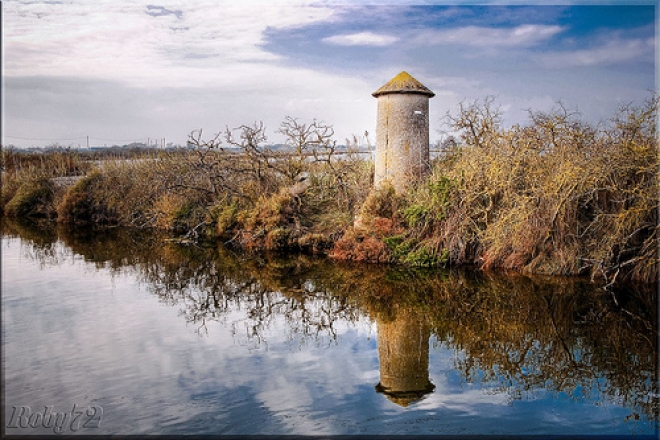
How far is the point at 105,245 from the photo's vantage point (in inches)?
806

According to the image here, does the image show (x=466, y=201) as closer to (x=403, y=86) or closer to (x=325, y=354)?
(x=403, y=86)

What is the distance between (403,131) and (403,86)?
1290 mm

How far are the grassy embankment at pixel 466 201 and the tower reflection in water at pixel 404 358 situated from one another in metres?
4.60

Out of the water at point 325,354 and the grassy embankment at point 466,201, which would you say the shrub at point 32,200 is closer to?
the grassy embankment at point 466,201

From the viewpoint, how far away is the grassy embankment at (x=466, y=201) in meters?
13.5

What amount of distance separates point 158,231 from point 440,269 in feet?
42.8

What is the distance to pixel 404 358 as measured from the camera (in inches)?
356

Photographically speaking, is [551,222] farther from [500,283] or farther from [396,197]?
[396,197]
